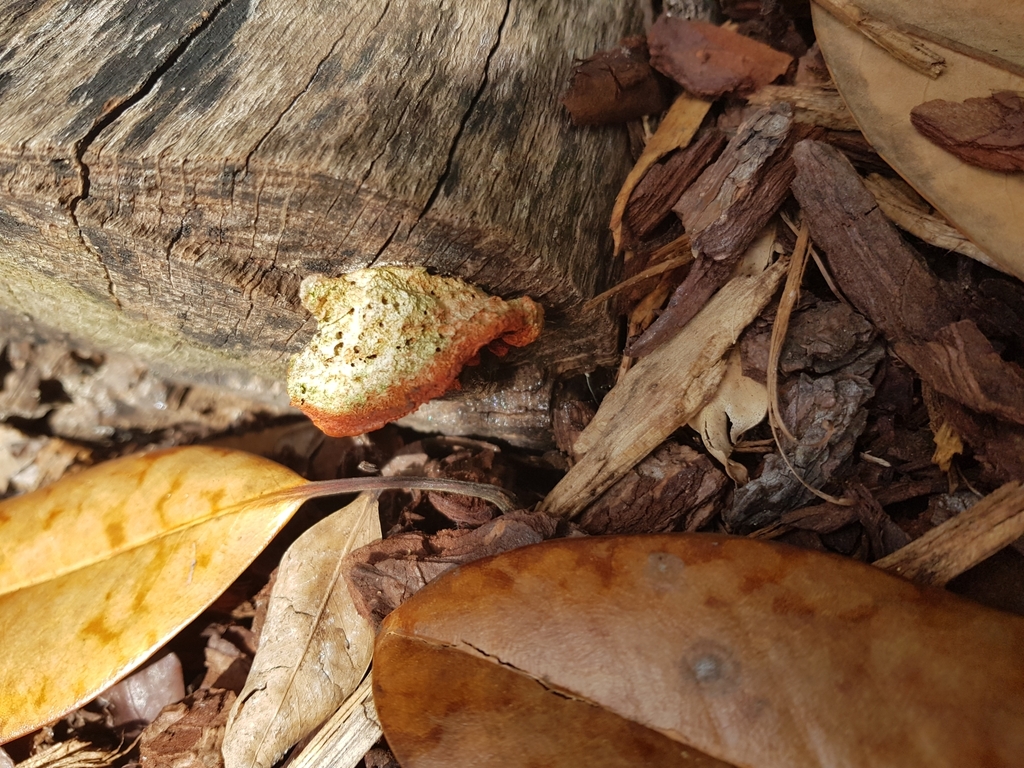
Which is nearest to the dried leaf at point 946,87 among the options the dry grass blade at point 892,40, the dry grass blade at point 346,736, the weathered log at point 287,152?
the dry grass blade at point 892,40

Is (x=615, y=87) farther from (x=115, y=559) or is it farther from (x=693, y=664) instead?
(x=115, y=559)

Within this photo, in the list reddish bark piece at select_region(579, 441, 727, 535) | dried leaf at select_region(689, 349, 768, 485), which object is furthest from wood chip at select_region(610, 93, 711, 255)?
reddish bark piece at select_region(579, 441, 727, 535)

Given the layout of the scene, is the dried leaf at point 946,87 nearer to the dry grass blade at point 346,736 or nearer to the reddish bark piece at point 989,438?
the reddish bark piece at point 989,438

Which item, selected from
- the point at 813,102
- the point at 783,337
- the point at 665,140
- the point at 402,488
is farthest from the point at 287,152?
the point at 813,102

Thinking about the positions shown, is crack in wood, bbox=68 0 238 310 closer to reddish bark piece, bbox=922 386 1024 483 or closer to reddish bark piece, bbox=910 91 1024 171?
reddish bark piece, bbox=910 91 1024 171

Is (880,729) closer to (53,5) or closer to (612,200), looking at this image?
(612,200)

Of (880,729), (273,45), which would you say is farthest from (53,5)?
(880,729)
